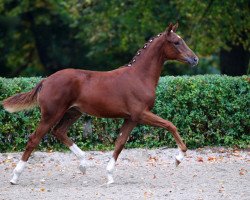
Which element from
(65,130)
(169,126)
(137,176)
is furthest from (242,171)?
(65,130)

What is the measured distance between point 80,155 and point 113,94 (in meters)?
1.07

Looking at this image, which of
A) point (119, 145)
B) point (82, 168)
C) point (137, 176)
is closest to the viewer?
point (119, 145)

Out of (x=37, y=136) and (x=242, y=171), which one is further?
(x=242, y=171)

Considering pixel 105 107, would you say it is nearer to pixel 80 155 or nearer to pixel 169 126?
pixel 80 155

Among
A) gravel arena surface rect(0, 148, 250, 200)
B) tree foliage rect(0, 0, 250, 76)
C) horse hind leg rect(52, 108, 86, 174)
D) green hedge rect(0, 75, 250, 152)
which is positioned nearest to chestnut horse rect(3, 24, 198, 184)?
horse hind leg rect(52, 108, 86, 174)

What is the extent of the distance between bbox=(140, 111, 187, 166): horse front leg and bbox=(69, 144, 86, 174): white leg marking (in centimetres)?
110

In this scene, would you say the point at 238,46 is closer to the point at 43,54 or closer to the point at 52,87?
the point at 43,54

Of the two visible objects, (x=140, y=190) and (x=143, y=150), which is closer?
(x=140, y=190)

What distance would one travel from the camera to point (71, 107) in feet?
33.6

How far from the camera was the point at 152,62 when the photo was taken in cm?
1032

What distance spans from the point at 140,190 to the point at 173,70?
19.6m

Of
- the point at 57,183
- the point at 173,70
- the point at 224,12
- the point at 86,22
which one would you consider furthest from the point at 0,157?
the point at 173,70

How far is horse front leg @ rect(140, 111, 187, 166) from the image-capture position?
9.79 m

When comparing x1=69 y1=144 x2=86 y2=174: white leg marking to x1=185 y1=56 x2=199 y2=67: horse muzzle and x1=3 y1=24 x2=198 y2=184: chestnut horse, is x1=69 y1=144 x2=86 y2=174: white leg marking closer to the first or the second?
x1=3 y1=24 x2=198 y2=184: chestnut horse
